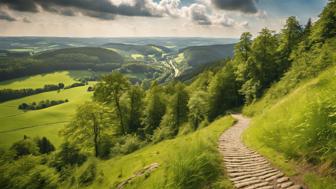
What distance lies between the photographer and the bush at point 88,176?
23763 mm

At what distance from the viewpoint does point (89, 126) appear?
47.2m

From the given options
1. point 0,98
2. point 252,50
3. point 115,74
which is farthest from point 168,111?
point 0,98

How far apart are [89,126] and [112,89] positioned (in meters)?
8.97

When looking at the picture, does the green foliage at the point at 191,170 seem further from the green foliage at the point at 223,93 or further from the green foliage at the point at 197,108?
the green foliage at the point at 223,93

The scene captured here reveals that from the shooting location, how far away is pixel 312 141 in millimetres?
7992

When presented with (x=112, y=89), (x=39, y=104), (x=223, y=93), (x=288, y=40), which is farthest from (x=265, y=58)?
(x=39, y=104)

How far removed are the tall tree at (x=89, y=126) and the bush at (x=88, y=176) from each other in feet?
69.7

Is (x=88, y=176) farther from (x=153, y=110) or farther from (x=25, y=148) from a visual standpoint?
(x=25, y=148)

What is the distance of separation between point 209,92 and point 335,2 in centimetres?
3010

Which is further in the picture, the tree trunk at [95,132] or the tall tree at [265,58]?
the tall tree at [265,58]

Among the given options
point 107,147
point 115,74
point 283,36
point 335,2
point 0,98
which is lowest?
point 0,98

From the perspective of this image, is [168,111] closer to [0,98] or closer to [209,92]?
[209,92]

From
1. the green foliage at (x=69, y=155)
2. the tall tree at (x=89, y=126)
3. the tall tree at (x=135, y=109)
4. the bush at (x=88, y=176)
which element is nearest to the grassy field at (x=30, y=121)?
the tall tree at (x=135, y=109)

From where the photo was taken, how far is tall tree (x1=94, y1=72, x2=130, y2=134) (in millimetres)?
49375
